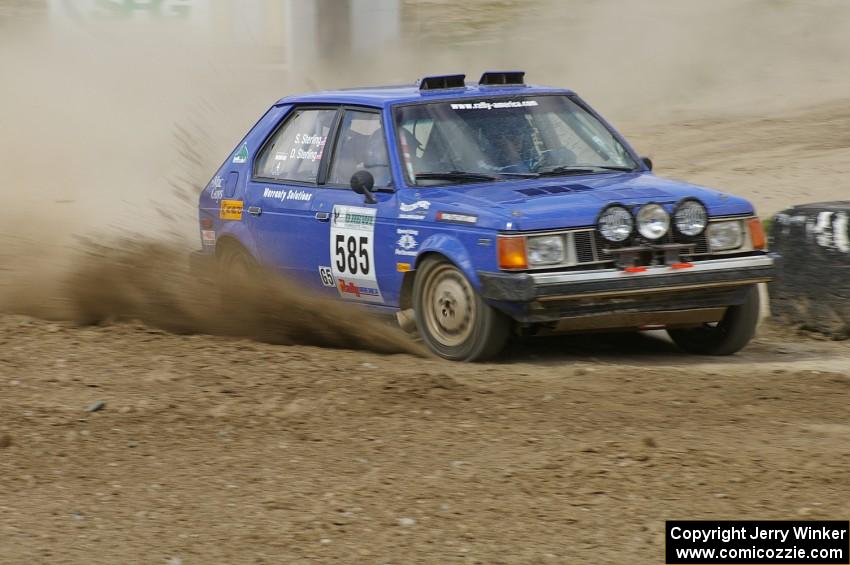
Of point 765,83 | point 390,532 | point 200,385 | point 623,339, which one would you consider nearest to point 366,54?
point 765,83

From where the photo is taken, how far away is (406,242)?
772cm

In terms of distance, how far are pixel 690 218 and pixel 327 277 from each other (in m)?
2.17

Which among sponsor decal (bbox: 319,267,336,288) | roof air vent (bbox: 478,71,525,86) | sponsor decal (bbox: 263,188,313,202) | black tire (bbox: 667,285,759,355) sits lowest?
black tire (bbox: 667,285,759,355)

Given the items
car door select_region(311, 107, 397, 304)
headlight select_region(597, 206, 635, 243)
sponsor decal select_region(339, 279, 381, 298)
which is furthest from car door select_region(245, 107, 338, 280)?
headlight select_region(597, 206, 635, 243)

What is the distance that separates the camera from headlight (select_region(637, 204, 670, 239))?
7297mm

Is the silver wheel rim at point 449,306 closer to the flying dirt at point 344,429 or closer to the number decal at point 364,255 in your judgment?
the flying dirt at point 344,429

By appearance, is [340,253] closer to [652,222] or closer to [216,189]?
[216,189]

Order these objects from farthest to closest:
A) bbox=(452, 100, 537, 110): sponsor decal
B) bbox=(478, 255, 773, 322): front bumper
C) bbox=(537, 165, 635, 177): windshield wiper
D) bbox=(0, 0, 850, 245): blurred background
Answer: bbox=(0, 0, 850, 245): blurred background, bbox=(452, 100, 537, 110): sponsor decal, bbox=(537, 165, 635, 177): windshield wiper, bbox=(478, 255, 773, 322): front bumper

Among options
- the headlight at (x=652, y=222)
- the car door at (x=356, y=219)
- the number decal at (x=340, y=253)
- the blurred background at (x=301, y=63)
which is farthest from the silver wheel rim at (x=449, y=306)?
the blurred background at (x=301, y=63)

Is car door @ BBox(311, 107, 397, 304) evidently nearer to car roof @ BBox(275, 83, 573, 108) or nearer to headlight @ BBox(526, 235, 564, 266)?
car roof @ BBox(275, 83, 573, 108)

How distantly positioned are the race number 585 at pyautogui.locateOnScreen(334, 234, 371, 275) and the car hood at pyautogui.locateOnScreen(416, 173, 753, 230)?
49cm

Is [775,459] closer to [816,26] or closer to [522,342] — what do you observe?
[522,342]

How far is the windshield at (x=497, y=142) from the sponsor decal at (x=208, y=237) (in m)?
1.83

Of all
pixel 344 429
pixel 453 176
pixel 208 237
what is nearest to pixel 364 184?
pixel 453 176
